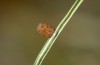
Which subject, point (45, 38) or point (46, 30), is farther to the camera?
point (45, 38)

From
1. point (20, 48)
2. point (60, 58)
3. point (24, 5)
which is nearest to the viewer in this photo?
point (60, 58)

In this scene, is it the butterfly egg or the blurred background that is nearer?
the butterfly egg

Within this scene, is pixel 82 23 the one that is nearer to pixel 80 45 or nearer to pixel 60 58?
pixel 80 45

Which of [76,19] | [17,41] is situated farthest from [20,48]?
[76,19]

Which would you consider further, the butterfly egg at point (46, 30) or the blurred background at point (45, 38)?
the blurred background at point (45, 38)

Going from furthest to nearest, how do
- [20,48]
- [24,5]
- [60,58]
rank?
[24,5], [20,48], [60,58]

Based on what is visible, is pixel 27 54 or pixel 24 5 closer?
pixel 27 54

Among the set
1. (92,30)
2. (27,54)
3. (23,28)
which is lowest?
(27,54)

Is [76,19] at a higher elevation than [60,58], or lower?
higher
